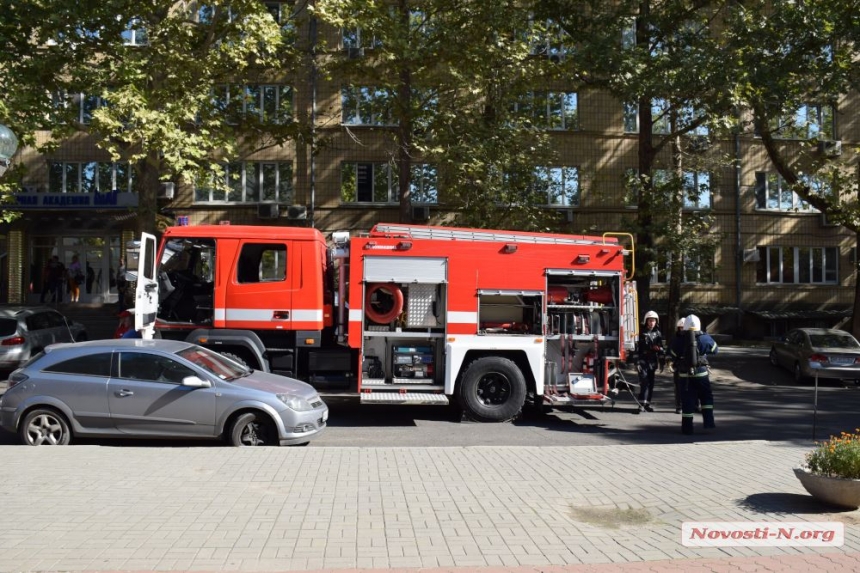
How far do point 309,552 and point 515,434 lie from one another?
19.4ft

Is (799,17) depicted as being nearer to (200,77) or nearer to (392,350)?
(392,350)

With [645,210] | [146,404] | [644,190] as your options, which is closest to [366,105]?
[644,190]

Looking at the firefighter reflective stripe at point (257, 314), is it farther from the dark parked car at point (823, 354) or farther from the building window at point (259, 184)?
the building window at point (259, 184)

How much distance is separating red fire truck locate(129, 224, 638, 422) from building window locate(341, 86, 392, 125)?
8.45m

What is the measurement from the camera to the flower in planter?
6102mm

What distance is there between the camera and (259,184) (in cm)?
2795

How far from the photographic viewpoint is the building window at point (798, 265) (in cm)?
3070

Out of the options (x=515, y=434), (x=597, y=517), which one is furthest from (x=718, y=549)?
(x=515, y=434)

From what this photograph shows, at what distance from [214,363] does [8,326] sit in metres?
8.78

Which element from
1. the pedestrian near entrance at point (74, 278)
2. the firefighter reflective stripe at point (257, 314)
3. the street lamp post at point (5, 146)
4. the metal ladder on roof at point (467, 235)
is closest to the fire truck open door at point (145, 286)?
the firefighter reflective stripe at point (257, 314)

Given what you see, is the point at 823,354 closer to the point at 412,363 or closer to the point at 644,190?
the point at 644,190

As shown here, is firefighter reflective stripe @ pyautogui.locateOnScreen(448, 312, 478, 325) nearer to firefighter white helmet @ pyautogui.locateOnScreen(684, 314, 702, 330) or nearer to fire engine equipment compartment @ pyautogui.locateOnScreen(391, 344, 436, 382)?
fire engine equipment compartment @ pyautogui.locateOnScreen(391, 344, 436, 382)

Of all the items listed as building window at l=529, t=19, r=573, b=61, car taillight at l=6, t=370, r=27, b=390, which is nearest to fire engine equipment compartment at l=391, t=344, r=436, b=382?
car taillight at l=6, t=370, r=27, b=390

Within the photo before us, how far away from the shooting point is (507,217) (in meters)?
19.5
